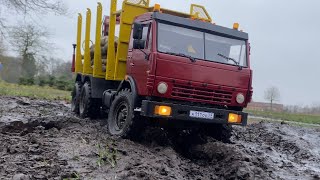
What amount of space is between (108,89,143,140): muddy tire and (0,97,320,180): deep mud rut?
269mm

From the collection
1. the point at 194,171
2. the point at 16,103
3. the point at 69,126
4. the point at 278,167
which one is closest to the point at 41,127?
the point at 69,126

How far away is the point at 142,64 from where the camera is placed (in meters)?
8.89

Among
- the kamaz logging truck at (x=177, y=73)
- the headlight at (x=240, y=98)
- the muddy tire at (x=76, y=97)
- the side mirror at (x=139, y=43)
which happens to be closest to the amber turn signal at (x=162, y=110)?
the kamaz logging truck at (x=177, y=73)

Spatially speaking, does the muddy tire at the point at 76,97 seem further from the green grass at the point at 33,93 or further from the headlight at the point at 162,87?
the green grass at the point at 33,93

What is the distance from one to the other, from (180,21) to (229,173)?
Result: 132 inches

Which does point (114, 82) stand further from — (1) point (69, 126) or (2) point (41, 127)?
(2) point (41, 127)

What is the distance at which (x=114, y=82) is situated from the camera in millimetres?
11188

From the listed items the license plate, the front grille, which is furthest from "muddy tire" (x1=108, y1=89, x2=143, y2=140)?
the license plate

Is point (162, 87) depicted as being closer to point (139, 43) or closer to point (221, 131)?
point (139, 43)

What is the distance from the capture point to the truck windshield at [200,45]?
8742 millimetres

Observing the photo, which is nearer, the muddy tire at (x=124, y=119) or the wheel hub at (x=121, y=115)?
the muddy tire at (x=124, y=119)

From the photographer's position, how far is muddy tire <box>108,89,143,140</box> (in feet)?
29.1

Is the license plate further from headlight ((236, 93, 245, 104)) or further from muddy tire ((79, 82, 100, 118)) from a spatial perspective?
muddy tire ((79, 82, 100, 118))

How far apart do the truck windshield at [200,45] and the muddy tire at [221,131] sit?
153 centimetres
